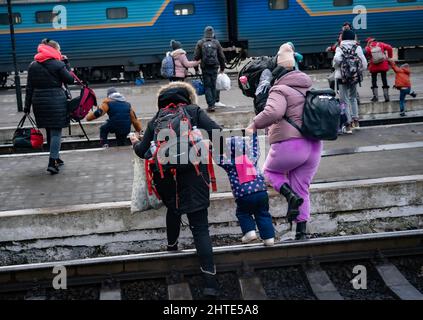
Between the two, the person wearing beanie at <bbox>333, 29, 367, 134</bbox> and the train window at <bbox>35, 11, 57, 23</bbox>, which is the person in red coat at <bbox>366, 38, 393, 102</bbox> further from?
the train window at <bbox>35, 11, 57, 23</bbox>

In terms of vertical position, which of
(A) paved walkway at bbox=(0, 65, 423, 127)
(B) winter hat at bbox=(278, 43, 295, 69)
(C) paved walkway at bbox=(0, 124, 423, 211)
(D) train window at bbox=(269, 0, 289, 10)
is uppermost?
(D) train window at bbox=(269, 0, 289, 10)

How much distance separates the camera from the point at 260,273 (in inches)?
235

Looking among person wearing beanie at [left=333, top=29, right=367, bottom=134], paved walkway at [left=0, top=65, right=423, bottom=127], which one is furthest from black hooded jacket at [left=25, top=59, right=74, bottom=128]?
paved walkway at [left=0, top=65, right=423, bottom=127]

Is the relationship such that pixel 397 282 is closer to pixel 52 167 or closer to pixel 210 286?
pixel 210 286

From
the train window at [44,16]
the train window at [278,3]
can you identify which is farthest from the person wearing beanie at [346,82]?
the train window at [44,16]

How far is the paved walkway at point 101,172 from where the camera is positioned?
290 inches

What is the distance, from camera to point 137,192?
236 inches

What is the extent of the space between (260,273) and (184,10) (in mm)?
17870

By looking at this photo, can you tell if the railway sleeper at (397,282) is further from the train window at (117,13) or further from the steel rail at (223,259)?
the train window at (117,13)

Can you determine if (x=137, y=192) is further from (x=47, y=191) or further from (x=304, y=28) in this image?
(x=304, y=28)

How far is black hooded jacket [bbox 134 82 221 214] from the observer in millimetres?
5305

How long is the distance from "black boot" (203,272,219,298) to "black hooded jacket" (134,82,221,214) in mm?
625

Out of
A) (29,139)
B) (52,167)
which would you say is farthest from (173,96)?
(29,139)

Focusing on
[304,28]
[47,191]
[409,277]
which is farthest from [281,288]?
[304,28]
